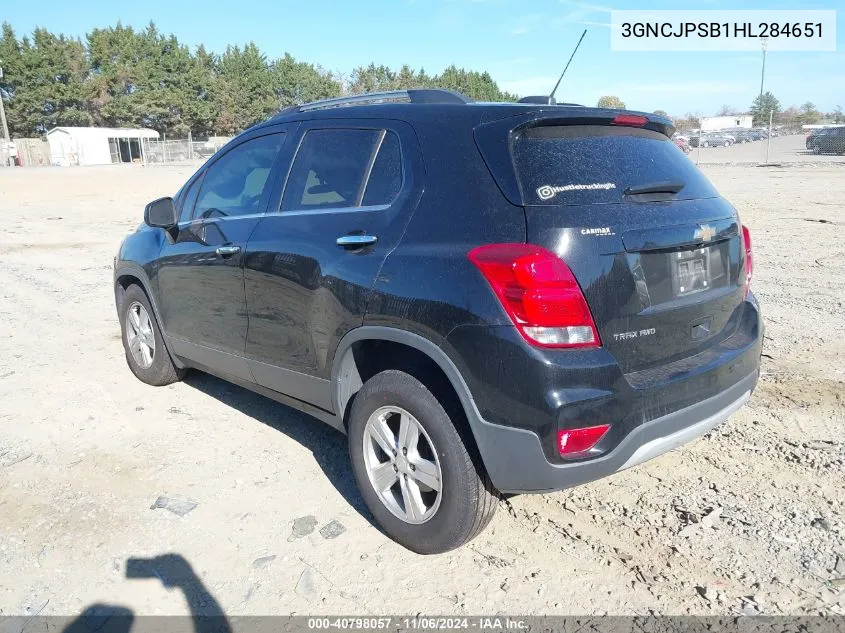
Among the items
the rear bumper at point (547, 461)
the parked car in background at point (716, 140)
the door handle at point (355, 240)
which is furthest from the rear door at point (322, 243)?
the parked car in background at point (716, 140)

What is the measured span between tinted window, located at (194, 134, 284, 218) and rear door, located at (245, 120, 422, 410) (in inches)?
10.5

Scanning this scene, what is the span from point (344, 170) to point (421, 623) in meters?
2.02

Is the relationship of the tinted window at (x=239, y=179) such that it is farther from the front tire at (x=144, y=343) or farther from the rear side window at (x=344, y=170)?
the front tire at (x=144, y=343)

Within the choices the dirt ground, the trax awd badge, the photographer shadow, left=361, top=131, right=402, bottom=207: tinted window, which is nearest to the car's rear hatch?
the trax awd badge

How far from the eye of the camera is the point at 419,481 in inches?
113

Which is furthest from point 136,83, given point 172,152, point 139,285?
point 139,285

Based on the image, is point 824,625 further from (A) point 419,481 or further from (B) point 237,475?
(B) point 237,475

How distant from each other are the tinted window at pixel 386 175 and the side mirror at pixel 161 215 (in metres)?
1.88

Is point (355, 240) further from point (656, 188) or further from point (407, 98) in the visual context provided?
point (656, 188)

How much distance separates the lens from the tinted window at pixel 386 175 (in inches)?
117

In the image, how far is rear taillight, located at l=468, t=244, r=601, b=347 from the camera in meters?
2.41

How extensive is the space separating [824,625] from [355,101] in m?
2.98

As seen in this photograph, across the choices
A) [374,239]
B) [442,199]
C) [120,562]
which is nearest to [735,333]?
[442,199]

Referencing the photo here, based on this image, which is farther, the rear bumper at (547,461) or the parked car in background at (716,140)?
the parked car in background at (716,140)
